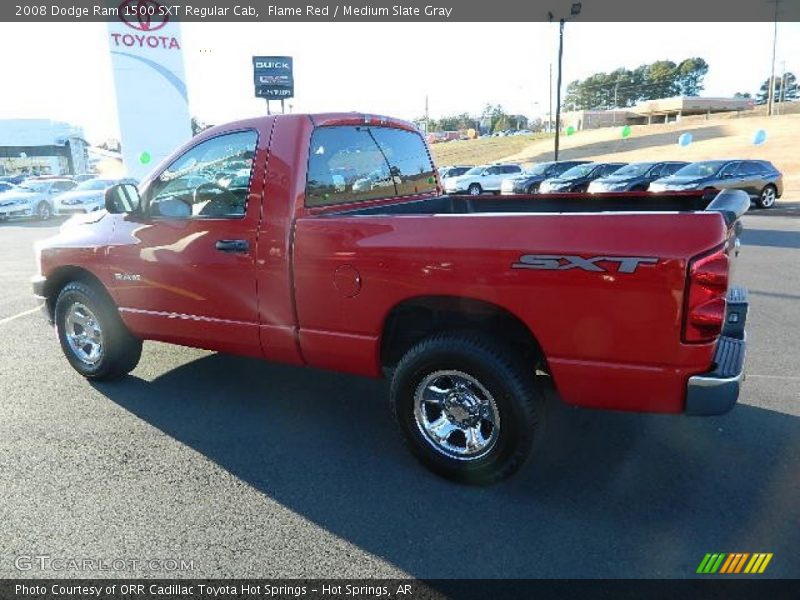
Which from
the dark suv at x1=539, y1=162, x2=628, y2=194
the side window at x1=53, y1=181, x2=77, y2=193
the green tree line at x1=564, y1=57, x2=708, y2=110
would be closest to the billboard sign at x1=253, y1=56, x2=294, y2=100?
the side window at x1=53, y1=181, x2=77, y2=193

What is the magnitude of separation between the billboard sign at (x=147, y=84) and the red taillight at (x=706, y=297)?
2235 cm

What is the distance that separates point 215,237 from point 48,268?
6.36ft

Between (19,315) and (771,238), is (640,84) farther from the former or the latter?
Result: (19,315)

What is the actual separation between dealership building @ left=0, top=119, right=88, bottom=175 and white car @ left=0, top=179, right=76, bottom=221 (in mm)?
48835

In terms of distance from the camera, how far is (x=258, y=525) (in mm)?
2766

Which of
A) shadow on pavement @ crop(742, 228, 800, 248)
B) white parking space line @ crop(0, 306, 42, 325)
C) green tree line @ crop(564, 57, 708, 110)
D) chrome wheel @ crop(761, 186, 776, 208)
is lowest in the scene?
shadow on pavement @ crop(742, 228, 800, 248)

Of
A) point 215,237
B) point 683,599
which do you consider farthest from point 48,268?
point 683,599

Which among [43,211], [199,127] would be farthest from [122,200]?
[199,127]

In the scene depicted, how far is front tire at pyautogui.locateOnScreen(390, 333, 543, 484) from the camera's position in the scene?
286 cm

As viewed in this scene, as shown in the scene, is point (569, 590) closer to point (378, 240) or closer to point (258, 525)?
point (258, 525)

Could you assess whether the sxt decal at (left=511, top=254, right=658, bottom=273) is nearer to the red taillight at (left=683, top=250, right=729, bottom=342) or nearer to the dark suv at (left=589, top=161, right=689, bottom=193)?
the red taillight at (left=683, top=250, right=729, bottom=342)

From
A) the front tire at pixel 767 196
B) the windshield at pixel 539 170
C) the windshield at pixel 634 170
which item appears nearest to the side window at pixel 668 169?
the windshield at pixel 634 170

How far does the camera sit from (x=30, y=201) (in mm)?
20172
